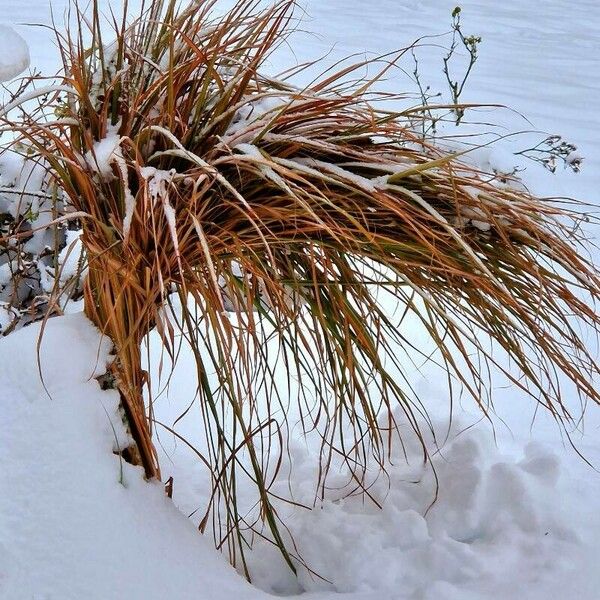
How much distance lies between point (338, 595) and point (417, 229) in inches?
17.5

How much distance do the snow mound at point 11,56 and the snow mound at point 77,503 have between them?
124cm

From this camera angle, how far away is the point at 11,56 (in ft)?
6.35

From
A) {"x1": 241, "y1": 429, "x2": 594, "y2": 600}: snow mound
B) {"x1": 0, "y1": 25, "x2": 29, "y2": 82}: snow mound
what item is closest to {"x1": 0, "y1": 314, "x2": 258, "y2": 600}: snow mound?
{"x1": 241, "y1": 429, "x2": 594, "y2": 600}: snow mound

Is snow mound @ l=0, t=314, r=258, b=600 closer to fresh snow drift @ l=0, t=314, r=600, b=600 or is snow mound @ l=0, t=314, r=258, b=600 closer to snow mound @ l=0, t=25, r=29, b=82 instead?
fresh snow drift @ l=0, t=314, r=600, b=600

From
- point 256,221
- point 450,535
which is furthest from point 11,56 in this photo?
point 450,535

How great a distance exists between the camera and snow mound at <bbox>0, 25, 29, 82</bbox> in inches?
74.3

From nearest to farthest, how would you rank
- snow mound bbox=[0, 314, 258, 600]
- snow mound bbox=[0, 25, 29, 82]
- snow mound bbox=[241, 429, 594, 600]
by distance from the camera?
snow mound bbox=[0, 314, 258, 600] < snow mound bbox=[241, 429, 594, 600] < snow mound bbox=[0, 25, 29, 82]

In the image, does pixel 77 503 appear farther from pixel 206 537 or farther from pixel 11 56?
pixel 11 56

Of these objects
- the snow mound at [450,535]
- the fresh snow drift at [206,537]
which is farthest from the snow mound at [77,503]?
the snow mound at [450,535]

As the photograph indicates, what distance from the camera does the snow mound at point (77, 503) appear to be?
75 centimetres

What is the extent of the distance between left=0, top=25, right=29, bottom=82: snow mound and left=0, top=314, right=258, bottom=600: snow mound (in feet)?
4.07

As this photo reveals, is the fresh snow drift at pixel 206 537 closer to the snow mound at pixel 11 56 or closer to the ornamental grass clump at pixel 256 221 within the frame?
the ornamental grass clump at pixel 256 221

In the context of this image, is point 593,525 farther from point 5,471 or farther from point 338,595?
point 5,471

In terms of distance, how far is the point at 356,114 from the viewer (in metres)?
0.90
